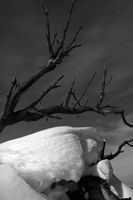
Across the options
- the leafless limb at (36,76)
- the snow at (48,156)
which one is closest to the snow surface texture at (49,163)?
the snow at (48,156)

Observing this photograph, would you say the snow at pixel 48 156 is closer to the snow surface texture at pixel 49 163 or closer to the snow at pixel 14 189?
the snow surface texture at pixel 49 163

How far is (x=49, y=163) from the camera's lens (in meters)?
4.77

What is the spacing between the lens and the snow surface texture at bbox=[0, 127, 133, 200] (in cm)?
409

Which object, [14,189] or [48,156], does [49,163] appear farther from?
[14,189]

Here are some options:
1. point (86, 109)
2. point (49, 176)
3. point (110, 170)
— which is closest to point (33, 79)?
point (86, 109)

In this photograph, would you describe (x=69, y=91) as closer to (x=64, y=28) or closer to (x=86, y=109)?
(x=86, y=109)

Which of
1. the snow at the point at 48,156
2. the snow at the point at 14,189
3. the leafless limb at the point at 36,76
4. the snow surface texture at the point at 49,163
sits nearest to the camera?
the snow at the point at 14,189

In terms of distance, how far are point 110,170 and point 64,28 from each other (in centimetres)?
468

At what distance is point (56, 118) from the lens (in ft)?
30.5

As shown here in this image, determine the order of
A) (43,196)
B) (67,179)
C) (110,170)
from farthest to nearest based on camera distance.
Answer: (110,170)
(67,179)
(43,196)

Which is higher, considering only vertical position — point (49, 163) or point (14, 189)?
point (49, 163)

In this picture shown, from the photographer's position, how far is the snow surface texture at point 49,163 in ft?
13.4

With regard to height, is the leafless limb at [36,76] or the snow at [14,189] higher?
the leafless limb at [36,76]

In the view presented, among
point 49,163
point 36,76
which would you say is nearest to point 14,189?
point 49,163
